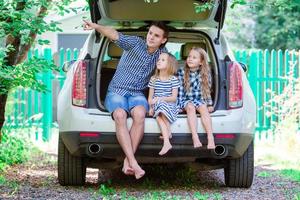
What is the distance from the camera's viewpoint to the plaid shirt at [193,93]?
6320 millimetres

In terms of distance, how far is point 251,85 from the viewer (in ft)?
41.1

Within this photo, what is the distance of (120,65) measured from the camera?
21.7ft

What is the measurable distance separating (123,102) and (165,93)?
15.7 inches

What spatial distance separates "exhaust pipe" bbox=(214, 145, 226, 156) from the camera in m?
6.23

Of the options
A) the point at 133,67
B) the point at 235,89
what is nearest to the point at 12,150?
the point at 133,67

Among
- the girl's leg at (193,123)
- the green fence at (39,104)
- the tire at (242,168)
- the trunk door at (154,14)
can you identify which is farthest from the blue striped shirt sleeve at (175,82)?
the green fence at (39,104)

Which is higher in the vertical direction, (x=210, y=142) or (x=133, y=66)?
(x=133, y=66)

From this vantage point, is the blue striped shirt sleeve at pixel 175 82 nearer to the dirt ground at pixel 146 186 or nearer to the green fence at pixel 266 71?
the dirt ground at pixel 146 186

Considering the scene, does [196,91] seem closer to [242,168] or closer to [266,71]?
[242,168]

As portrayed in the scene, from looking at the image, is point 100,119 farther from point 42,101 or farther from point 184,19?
point 42,101

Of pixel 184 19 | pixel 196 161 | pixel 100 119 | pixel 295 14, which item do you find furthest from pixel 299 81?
pixel 295 14

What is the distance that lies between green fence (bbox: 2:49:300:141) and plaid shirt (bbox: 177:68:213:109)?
5.77m

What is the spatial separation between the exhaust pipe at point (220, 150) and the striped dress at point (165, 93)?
0.47 m

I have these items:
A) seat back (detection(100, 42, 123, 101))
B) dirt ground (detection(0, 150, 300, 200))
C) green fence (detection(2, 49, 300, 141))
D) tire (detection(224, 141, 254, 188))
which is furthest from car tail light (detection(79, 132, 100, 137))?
green fence (detection(2, 49, 300, 141))
